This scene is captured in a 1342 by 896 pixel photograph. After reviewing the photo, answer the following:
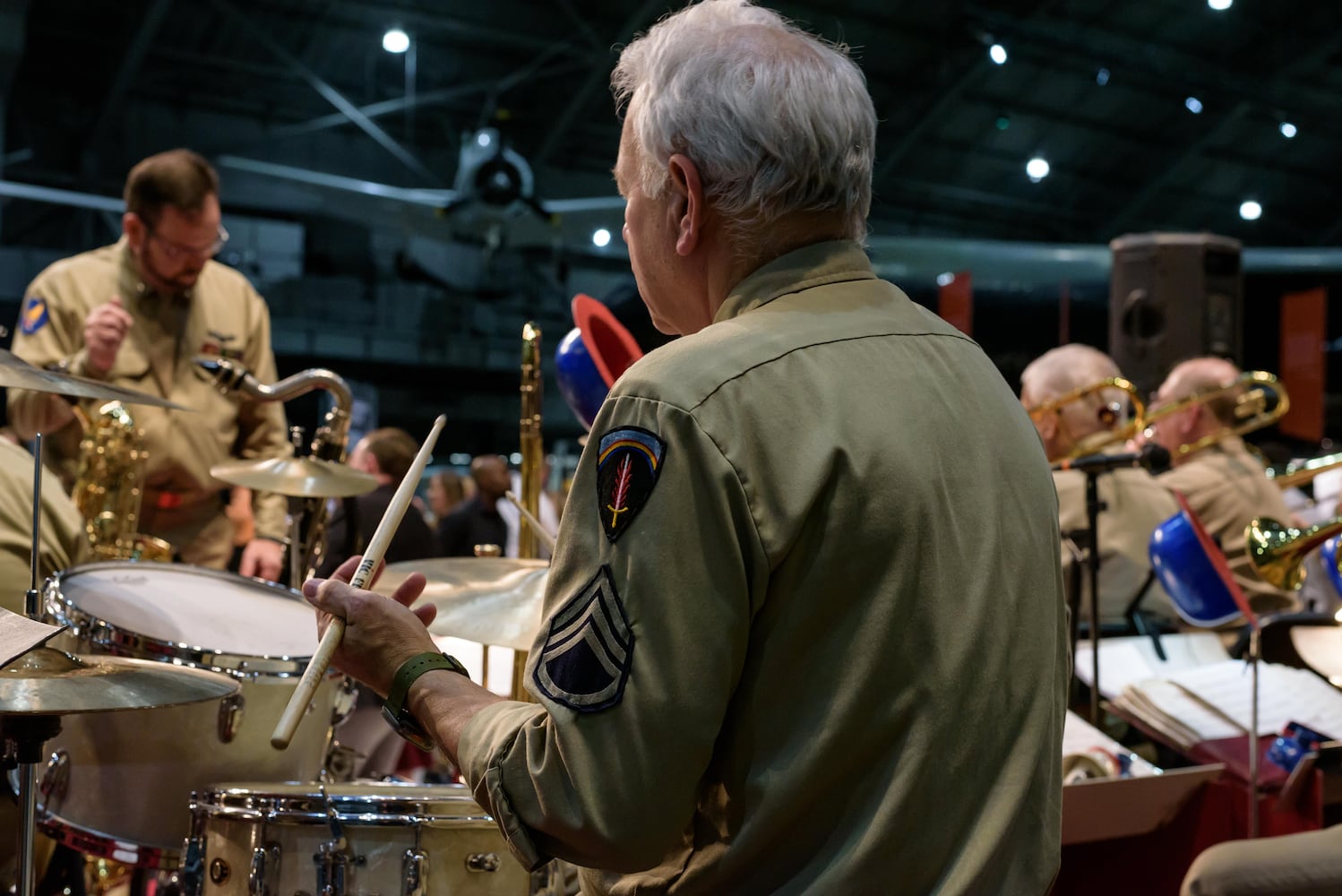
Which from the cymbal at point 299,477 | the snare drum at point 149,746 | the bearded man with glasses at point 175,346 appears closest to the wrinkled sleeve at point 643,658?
the snare drum at point 149,746

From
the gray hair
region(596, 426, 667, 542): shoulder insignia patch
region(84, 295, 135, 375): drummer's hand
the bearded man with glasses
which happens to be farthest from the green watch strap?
the bearded man with glasses

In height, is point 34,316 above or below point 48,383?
above

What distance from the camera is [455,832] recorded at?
1.99 m

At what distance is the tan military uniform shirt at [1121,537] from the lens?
4527 millimetres

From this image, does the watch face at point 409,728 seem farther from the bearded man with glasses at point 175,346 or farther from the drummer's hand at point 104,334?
the bearded man with glasses at point 175,346

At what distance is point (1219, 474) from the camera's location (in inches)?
190

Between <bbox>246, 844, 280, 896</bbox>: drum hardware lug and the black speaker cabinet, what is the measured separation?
19.5ft

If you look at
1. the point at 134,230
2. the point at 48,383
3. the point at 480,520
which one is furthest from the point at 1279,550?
the point at 480,520

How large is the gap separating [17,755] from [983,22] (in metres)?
12.6

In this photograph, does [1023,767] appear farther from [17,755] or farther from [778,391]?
[17,755]

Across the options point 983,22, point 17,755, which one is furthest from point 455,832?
point 983,22

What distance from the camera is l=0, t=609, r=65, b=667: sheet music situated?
1518 mm

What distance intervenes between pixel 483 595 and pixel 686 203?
3.58ft

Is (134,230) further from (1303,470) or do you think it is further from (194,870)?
(1303,470)
